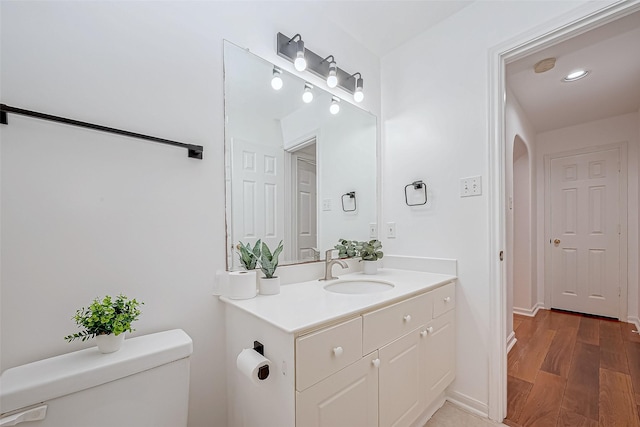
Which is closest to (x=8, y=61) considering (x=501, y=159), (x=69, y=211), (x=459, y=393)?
(x=69, y=211)

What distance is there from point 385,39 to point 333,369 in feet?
6.70

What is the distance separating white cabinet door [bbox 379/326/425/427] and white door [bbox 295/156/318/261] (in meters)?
0.67

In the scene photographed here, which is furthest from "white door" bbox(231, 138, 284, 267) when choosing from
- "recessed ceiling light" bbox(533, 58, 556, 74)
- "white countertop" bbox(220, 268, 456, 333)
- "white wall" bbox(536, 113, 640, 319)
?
"white wall" bbox(536, 113, 640, 319)

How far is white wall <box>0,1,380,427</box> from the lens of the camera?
2.76 feet

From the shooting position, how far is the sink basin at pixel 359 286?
158 centimetres

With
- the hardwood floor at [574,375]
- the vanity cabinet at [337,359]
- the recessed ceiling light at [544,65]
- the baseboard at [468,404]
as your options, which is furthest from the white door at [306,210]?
the recessed ceiling light at [544,65]

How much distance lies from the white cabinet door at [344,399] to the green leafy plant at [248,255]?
583 mm

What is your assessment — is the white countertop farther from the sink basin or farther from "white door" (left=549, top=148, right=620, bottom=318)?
"white door" (left=549, top=148, right=620, bottom=318)

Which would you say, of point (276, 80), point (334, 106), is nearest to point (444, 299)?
point (334, 106)

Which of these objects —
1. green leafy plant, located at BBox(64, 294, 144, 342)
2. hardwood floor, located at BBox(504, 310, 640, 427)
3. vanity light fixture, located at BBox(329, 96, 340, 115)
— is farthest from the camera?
vanity light fixture, located at BBox(329, 96, 340, 115)

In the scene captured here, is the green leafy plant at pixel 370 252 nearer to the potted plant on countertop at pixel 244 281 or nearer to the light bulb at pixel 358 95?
the potted plant on countertop at pixel 244 281

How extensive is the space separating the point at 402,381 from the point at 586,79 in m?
2.85

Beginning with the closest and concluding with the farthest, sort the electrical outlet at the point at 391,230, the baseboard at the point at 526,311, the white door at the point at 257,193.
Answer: the white door at the point at 257,193
the electrical outlet at the point at 391,230
the baseboard at the point at 526,311

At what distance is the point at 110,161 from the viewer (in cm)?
99
